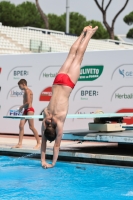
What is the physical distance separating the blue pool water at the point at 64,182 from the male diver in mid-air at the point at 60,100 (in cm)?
56

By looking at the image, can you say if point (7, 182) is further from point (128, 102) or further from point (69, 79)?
point (128, 102)

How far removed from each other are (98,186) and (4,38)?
Result: 2356cm

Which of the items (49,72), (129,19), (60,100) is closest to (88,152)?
(60,100)

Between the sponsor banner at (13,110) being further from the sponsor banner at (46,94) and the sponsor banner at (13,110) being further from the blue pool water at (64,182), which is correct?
the blue pool water at (64,182)

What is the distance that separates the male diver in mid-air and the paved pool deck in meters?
2.06

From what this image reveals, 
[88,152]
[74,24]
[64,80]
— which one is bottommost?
[88,152]

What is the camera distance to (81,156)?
9625 mm

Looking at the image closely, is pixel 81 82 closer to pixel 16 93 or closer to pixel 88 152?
pixel 16 93

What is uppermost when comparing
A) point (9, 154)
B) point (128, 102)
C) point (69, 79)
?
point (69, 79)

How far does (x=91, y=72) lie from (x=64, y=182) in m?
5.28

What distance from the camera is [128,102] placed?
12.2 metres

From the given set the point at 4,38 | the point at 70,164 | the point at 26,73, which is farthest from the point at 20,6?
the point at 70,164

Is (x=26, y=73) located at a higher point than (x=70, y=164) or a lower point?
higher

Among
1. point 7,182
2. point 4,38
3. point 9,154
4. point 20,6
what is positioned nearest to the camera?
point 7,182
